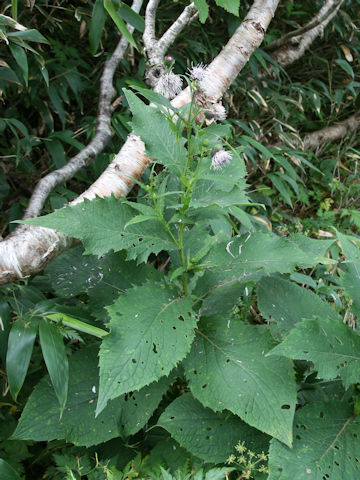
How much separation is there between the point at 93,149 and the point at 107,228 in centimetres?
86

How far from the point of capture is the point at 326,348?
102 centimetres

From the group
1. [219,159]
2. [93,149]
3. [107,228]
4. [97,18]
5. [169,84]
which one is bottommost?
[93,149]

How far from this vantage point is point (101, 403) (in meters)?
0.87

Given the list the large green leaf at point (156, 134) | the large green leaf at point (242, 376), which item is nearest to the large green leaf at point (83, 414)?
the large green leaf at point (242, 376)

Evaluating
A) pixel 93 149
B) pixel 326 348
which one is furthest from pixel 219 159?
pixel 93 149

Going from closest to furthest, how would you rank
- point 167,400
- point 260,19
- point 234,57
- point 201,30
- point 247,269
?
point 247,269
point 167,400
point 234,57
point 260,19
point 201,30

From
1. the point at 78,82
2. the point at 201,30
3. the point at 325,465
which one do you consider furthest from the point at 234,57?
the point at 325,465

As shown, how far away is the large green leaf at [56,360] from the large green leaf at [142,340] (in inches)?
7.3

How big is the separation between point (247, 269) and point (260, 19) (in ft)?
4.40

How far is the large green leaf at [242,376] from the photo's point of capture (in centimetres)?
96

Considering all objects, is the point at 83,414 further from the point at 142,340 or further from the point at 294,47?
the point at 294,47

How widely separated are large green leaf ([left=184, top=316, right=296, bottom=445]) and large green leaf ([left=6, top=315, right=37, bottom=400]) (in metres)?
0.42

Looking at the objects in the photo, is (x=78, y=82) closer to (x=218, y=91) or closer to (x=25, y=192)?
(x=25, y=192)

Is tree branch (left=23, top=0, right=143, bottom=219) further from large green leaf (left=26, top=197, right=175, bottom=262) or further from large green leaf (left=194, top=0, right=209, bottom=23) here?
large green leaf (left=194, top=0, right=209, bottom=23)
